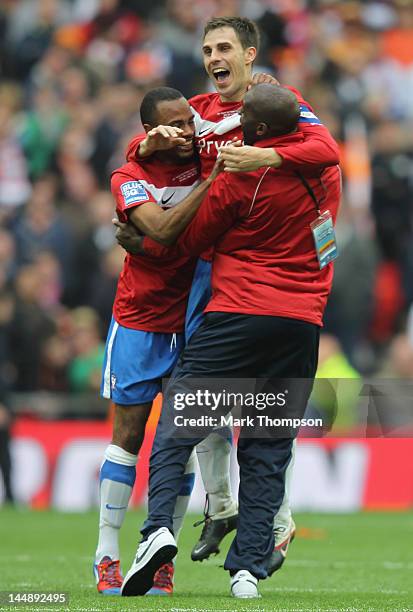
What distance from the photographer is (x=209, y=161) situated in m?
7.61

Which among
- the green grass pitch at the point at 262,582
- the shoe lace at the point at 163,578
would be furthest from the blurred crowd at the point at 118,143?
the shoe lace at the point at 163,578

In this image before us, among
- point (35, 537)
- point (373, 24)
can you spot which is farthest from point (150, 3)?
point (35, 537)

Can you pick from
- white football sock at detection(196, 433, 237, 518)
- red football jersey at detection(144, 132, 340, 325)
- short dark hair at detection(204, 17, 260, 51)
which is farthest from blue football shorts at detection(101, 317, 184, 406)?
short dark hair at detection(204, 17, 260, 51)

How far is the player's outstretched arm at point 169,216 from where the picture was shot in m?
7.29

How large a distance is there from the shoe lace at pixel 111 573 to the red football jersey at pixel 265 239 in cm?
148

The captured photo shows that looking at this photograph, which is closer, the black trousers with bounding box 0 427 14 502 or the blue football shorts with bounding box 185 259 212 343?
the blue football shorts with bounding box 185 259 212 343

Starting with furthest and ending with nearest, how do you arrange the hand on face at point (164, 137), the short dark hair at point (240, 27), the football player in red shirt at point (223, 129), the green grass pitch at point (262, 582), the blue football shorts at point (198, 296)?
1. the blue football shorts at point (198, 296)
2. the short dark hair at point (240, 27)
3. the hand on face at point (164, 137)
4. the football player in red shirt at point (223, 129)
5. the green grass pitch at point (262, 582)

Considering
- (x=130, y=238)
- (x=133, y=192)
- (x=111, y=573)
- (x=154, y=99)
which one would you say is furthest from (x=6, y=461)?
(x=154, y=99)

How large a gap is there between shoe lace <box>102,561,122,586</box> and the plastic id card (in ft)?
6.22

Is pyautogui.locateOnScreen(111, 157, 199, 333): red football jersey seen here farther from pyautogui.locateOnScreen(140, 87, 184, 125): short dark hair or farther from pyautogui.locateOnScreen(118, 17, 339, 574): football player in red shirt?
pyautogui.locateOnScreen(140, 87, 184, 125): short dark hair

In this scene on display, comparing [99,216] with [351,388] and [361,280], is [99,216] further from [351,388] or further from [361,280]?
[351,388]

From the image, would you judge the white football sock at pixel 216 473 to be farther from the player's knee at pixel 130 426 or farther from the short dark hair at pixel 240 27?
the short dark hair at pixel 240 27

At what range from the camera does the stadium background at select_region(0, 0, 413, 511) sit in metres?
14.9

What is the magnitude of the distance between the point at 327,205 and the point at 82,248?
9157 millimetres
